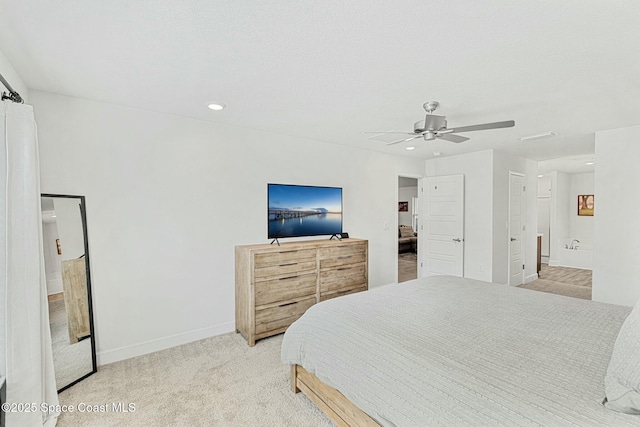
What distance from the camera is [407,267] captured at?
693 centimetres

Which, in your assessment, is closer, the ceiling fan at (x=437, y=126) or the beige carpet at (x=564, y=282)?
the ceiling fan at (x=437, y=126)

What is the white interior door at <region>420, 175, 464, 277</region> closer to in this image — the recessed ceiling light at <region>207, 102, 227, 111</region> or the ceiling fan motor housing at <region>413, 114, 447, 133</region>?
the ceiling fan motor housing at <region>413, 114, 447, 133</region>

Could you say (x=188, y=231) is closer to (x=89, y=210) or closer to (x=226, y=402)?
(x=89, y=210)

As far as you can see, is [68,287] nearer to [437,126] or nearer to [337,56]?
[337,56]

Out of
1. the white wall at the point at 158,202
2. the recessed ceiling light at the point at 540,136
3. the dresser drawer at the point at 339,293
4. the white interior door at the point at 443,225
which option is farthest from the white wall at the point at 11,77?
the white interior door at the point at 443,225

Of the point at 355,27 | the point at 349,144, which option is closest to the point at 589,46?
the point at 355,27

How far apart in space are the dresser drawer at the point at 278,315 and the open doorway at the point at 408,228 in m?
3.74

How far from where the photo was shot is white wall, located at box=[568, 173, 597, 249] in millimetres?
7273

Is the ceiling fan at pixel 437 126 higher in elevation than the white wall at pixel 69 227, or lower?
higher

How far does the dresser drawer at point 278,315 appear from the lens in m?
3.10

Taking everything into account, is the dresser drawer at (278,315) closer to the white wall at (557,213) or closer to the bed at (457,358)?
the bed at (457,358)

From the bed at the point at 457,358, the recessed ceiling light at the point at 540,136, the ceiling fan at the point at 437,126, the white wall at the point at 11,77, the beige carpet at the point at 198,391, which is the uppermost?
the white wall at the point at 11,77

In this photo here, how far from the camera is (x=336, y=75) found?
2156mm

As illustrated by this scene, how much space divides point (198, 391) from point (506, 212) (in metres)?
5.14
